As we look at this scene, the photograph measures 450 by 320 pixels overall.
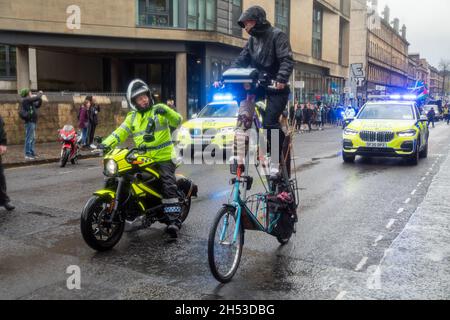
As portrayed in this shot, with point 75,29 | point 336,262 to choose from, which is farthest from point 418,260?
point 75,29

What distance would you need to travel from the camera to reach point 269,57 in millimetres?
5324

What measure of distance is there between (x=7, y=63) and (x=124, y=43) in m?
10.6

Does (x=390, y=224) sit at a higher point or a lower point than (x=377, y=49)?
lower

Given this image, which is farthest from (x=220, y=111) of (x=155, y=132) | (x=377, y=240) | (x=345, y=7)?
(x=345, y=7)

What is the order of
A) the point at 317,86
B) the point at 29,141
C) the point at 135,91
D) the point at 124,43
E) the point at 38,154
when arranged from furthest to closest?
1. the point at 317,86
2. the point at 124,43
3. the point at 38,154
4. the point at 29,141
5. the point at 135,91

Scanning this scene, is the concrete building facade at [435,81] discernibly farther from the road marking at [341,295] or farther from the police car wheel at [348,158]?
the road marking at [341,295]

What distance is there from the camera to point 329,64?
56438 mm

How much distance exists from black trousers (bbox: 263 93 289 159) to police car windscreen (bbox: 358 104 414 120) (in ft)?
31.9

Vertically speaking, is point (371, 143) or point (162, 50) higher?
point (162, 50)

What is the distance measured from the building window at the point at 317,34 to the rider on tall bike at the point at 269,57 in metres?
49.2

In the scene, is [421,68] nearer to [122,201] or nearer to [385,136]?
[385,136]

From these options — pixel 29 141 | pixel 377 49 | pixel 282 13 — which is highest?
pixel 377 49
